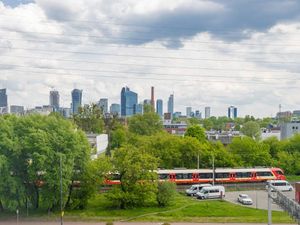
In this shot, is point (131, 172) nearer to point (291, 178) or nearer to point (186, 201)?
point (186, 201)

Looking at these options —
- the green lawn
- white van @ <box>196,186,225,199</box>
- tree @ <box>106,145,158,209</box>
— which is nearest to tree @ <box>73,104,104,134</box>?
white van @ <box>196,186,225,199</box>

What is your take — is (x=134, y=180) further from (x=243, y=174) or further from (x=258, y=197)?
(x=243, y=174)

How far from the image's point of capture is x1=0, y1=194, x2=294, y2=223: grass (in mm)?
39656

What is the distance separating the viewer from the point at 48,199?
4094cm

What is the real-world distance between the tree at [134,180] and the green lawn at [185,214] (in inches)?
40.5

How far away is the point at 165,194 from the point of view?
43.8 metres

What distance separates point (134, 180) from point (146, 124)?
6261cm

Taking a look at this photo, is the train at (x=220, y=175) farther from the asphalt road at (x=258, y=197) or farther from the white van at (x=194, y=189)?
the white van at (x=194, y=189)

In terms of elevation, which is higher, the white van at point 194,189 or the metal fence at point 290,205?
the metal fence at point 290,205

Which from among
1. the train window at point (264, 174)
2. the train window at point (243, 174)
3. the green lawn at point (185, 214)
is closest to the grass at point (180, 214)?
the green lawn at point (185, 214)

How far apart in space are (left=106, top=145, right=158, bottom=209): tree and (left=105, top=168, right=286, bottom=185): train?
10.6 m

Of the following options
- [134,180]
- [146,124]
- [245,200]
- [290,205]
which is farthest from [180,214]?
[146,124]

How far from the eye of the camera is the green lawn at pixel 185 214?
39719mm

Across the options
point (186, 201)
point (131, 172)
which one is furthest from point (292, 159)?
point (131, 172)
